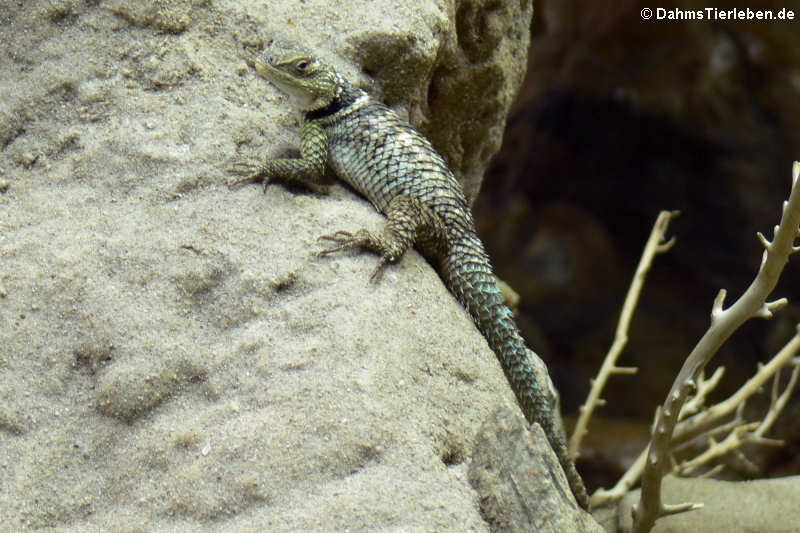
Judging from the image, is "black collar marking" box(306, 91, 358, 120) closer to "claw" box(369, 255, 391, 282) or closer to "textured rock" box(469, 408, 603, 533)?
"claw" box(369, 255, 391, 282)

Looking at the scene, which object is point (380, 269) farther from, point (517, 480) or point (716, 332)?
point (716, 332)

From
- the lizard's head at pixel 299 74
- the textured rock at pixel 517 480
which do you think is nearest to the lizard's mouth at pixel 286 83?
the lizard's head at pixel 299 74

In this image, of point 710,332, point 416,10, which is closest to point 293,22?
point 416,10

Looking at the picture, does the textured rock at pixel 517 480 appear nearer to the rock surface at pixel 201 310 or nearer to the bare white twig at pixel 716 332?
the rock surface at pixel 201 310

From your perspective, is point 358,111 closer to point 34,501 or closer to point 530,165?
point 34,501

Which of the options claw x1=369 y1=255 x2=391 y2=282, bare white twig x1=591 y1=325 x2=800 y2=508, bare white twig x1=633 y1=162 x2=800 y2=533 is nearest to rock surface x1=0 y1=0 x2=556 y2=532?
claw x1=369 y1=255 x2=391 y2=282

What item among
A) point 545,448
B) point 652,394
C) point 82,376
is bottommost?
point 652,394
